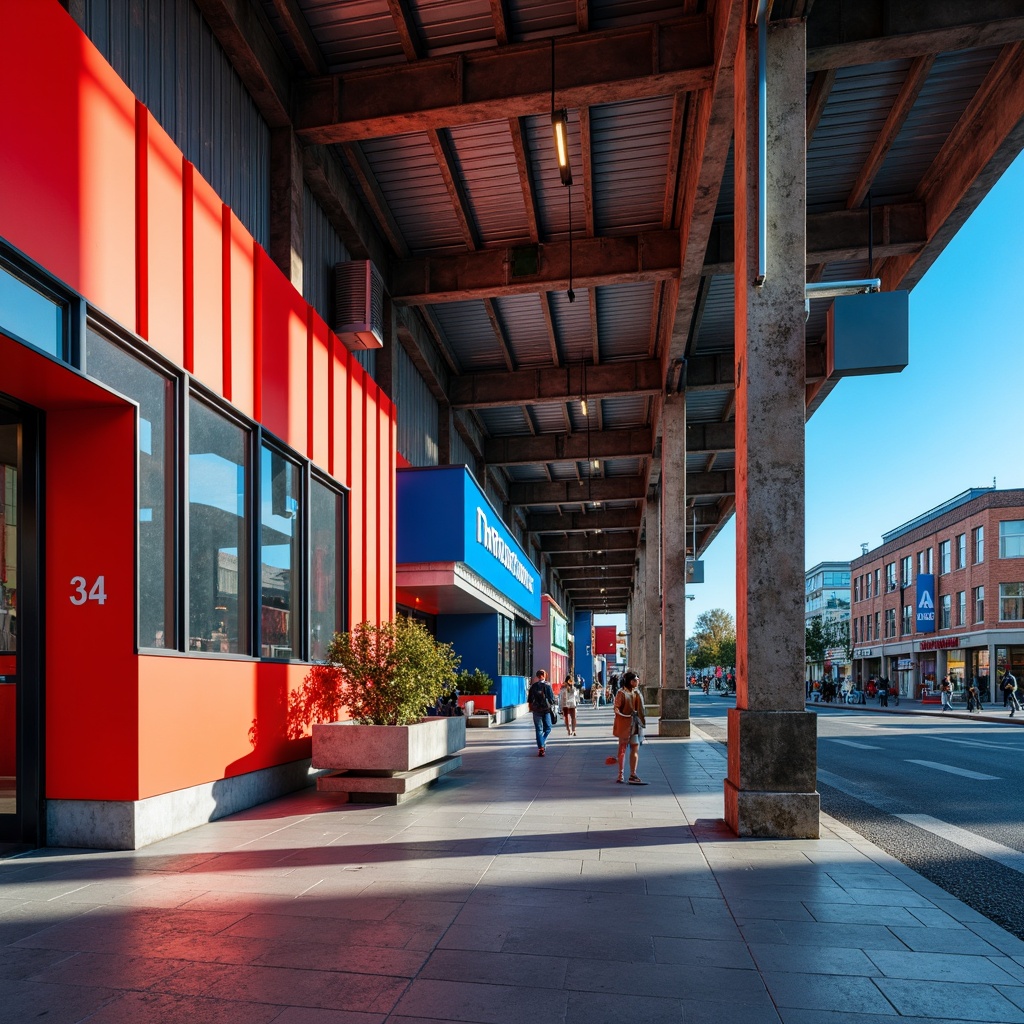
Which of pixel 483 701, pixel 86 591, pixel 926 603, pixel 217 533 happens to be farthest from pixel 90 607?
pixel 926 603

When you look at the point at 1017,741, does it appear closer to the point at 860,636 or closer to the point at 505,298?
the point at 505,298

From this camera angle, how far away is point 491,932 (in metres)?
5.11

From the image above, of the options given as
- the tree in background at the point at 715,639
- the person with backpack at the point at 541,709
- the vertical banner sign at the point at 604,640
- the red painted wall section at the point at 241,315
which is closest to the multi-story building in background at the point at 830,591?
the tree in background at the point at 715,639

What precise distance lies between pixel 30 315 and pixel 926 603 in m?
65.5

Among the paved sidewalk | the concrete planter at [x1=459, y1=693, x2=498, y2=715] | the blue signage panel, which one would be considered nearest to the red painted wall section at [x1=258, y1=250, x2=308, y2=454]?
the paved sidewalk

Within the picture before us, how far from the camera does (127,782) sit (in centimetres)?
741

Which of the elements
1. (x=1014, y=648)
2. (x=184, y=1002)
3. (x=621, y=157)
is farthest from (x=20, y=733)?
(x=1014, y=648)

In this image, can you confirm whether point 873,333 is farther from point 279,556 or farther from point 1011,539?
point 1011,539

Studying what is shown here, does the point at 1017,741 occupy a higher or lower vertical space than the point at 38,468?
lower

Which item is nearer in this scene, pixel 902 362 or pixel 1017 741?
pixel 902 362

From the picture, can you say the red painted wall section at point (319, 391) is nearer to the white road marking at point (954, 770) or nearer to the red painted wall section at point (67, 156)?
the red painted wall section at point (67, 156)

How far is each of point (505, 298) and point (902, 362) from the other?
12252mm

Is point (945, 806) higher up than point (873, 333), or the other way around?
point (873, 333)

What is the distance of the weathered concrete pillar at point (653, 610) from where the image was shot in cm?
2834
